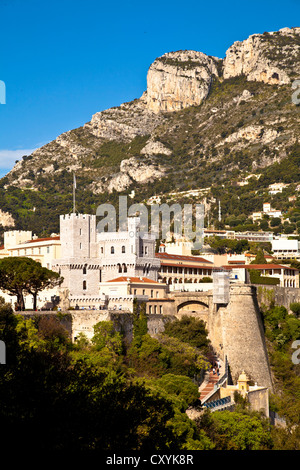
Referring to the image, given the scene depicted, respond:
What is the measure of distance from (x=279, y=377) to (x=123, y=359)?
61.4 feet

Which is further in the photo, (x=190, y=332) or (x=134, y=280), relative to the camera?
(x=134, y=280)

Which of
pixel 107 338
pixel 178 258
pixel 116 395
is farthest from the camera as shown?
pixel 178 258

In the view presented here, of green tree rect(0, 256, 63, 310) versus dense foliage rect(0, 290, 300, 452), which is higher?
green tree rect(0, 256, 63, 310)

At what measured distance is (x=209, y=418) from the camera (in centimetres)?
4319

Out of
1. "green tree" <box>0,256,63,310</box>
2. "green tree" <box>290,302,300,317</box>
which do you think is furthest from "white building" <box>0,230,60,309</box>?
"green tree" <box>290,302,300,317</box>

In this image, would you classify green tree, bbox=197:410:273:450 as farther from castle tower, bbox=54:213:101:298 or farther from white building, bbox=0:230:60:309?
white building, bbox=0:230:60:309

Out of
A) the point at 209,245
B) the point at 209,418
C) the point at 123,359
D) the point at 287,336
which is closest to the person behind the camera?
the point at 209,418

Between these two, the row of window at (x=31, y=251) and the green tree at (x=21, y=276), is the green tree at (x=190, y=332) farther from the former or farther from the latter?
the row of window at (x=31, y=251)

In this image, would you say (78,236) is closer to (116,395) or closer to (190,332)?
(190,332)

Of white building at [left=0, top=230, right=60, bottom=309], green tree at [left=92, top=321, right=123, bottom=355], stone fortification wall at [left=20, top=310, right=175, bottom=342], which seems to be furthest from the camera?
white building at [left=0, top=230, right=60, bottom=309]

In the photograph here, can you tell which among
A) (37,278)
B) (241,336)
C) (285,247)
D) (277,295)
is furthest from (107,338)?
(285,247)

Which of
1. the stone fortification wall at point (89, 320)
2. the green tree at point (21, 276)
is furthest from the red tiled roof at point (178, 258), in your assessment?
the stone fortification wall at point (89, 320)
